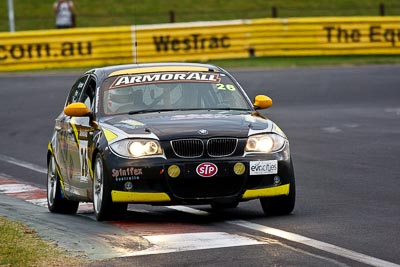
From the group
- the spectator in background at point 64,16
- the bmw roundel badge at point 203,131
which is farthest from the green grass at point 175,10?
the bmw roundel badge at point 203,131

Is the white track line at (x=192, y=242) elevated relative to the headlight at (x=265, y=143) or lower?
lower

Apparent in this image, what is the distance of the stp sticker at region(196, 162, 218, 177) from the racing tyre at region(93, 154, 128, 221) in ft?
2.49

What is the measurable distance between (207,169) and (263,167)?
0.52 m

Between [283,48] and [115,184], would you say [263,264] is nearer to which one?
[115,184]

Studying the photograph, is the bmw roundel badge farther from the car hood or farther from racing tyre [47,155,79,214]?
racing tyre [47,155,79,214]

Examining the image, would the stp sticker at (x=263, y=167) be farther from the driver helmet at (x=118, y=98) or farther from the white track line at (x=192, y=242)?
the driver helmet at (x=118, y=98)

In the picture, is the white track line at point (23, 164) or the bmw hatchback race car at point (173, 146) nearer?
the bmw hatchback race car at point (173, 146)

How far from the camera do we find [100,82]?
12438 millimetres

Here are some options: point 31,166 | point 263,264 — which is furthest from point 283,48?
point 263,264

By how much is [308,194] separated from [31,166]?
588cm

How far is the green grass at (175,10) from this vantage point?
Answer: 50.7m

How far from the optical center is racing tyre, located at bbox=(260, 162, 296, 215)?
451 inches

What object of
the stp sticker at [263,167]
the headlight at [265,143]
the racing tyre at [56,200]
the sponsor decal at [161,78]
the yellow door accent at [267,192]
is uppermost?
the sponsor decal at [161,78]

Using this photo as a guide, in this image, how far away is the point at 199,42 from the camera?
122 ft
